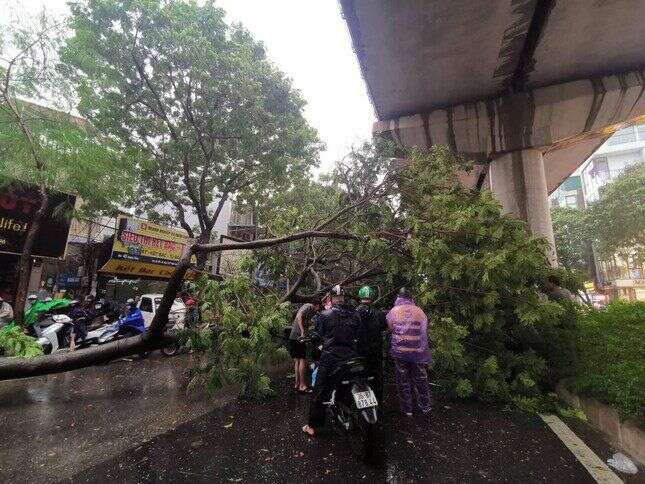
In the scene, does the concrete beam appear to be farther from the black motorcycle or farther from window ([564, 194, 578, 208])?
window ([564, 194, 578, 208])

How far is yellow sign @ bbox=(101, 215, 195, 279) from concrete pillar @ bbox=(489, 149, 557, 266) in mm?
10021

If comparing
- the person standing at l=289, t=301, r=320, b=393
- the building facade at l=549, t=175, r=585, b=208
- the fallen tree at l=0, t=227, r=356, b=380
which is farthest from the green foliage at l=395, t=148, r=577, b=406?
the building facade at l=549, t=175, r=585, b=208

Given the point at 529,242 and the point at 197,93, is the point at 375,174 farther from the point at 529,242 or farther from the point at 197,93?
the point at 197,93

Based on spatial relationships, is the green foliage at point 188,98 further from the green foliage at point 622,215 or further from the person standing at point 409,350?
the green foliage at point 622,215

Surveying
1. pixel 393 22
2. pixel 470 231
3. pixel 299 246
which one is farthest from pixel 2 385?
pixel 393 22

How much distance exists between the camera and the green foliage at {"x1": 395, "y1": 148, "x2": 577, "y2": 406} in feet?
16.5

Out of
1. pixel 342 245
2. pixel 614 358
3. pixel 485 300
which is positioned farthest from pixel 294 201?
pixel 614 358

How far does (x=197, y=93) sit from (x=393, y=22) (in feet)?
25.4

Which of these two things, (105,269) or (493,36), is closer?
(493,36)

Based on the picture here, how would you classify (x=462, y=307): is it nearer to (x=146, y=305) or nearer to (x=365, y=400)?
(x=365, y=400)

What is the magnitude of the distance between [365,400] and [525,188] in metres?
8.48

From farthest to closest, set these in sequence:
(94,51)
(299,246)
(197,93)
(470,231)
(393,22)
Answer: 1. (197,93)
2. (94,51)
3. (299,246)
4. (393,22)
5. (470,231)

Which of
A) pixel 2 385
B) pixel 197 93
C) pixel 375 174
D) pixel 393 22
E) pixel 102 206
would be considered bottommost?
pixel 2 385

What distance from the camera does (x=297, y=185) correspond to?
16.2 m
